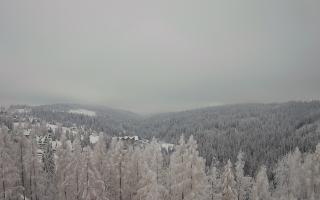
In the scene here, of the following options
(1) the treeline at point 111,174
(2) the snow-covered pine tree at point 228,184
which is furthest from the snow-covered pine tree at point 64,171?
(2) the snow-covered pine tree at point 228,184

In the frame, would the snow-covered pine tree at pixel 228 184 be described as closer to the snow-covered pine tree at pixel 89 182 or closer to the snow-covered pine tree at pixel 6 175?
the snow-covered pine tree at pixel 89 182

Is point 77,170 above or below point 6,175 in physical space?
above

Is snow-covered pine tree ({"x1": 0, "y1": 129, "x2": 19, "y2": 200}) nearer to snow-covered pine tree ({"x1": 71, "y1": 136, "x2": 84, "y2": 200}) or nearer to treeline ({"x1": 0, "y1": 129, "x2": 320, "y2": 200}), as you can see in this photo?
treeline ({"x1": 0, "y1": 129, "x2": 320, "y2": 200})

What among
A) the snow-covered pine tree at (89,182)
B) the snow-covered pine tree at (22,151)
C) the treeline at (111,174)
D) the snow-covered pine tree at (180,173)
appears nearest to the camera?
the snow-covered pine tree at (89,182)

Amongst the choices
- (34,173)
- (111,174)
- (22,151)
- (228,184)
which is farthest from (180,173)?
(34,173)

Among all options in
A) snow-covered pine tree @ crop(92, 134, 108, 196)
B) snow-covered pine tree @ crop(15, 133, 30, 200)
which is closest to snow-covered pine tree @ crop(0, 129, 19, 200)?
snow-covered pine tree @ crop(15, 133, 30, 200)

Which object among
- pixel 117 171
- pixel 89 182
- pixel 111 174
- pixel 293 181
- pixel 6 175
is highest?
pixel 6 175

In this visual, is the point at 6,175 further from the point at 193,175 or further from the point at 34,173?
the point at 193,175

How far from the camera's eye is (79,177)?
38875 millimetres

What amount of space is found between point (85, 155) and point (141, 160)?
487 inches

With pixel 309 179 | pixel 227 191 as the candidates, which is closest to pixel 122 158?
pixel 227 191

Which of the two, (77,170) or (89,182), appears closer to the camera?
A: (89,182)

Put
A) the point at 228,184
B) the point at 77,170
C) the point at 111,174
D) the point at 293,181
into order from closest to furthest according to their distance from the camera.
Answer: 1. the point at 228,184
2. the point at 77,170
3. the point at 111,174
4. the point at 293,181

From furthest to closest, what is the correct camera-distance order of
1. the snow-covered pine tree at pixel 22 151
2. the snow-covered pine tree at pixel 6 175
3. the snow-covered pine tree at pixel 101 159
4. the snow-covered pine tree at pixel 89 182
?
1. the snow-covered pine tree at pixel 22 151
2. the snow-covered pine tree at pixel 101 159
3. the snow-covered pine tree at pixel 6 175
4. the snow-covered pine tree at pixel 89 182
